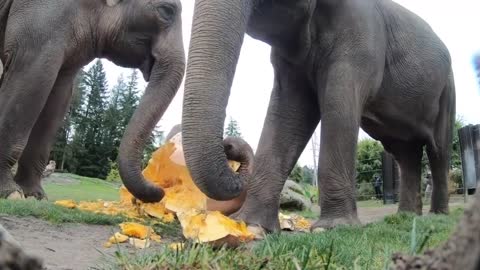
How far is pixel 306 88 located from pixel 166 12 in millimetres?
1921

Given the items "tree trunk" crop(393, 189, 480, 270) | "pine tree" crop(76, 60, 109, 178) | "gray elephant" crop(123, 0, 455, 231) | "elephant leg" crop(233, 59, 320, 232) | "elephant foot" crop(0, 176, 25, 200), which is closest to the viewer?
"tree trunk" crop(393, 189, 480, 270)

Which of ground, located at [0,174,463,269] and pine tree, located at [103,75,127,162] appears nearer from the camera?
ground, located at [0,174,463,269]

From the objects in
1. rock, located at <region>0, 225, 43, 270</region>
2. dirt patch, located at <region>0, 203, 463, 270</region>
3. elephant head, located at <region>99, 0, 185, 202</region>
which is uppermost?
elephant head, located at <region>99, 0, 185, 202</region>

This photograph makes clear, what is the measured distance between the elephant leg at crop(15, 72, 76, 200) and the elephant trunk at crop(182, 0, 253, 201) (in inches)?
123

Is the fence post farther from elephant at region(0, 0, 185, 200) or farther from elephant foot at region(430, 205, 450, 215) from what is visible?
elephant at region(0, 0, 185, 200)

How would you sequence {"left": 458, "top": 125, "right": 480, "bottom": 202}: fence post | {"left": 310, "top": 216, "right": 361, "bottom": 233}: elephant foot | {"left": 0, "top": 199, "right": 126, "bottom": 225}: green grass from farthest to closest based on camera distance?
{"left": 458, "top": 125, "right": 480, "bottom": 202}: fence post < {"left": 310, "top": 216, "right": 361, "bottom": 233}: elephant foot < {"left": 0, "top": 199, "right": 126, "bottom": 225}: green grass

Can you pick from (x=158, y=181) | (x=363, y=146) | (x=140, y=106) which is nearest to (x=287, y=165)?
(x=158, y=181)

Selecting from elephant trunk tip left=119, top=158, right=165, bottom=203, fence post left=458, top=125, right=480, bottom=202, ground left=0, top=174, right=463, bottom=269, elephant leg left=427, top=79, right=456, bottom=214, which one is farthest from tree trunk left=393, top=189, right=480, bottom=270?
fence post left=458, top=125, right=480, bottom=202

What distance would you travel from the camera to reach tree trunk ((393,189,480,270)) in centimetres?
41

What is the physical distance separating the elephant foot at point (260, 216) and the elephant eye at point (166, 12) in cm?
248

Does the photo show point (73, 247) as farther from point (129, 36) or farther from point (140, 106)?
point (129, 36)

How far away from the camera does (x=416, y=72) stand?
630cm

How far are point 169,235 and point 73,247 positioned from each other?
3.11 ft

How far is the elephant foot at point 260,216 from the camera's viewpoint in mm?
4625
